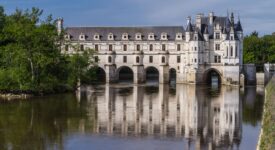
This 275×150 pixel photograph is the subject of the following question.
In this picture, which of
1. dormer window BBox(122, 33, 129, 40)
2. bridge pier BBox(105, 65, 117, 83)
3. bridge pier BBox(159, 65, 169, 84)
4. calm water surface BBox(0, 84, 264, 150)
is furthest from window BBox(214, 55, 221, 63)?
calm water surface BBox(0, 84, 264, 150)

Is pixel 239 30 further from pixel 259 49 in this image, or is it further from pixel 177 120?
pixel 177 120

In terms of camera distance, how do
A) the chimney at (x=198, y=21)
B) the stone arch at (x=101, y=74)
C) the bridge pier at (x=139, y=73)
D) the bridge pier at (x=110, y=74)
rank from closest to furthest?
the chimney at (x=198, y=21), the bridge pier at (x=139, y=73), the bridge pier at (x=110, y=74), the stone arch at (x=101, y=74)

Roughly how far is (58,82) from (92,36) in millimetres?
29927

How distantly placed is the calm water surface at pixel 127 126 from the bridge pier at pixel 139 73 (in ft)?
127

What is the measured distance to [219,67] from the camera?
243ft

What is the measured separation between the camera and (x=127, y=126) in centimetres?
2723

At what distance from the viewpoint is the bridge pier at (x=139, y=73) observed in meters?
80.2

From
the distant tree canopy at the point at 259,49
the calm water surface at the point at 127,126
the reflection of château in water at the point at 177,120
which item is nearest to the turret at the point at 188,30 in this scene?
the distant tree canopy at the point at 259,49

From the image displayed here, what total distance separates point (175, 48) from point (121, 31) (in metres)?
10.5

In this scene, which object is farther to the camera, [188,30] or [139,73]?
[139,73]

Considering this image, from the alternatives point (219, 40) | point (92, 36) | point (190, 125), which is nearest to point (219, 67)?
point (219, 40)

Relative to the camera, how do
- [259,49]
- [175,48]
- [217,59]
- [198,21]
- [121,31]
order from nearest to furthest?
1. [217,59]
2. [198,21]
3. [175,48]
4. [121,31]
5. [259,49]

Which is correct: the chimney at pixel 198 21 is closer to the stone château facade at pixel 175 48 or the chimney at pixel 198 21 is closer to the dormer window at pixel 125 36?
the stone château facade at pixel 175 48

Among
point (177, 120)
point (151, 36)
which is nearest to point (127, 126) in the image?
point (177, 120)
